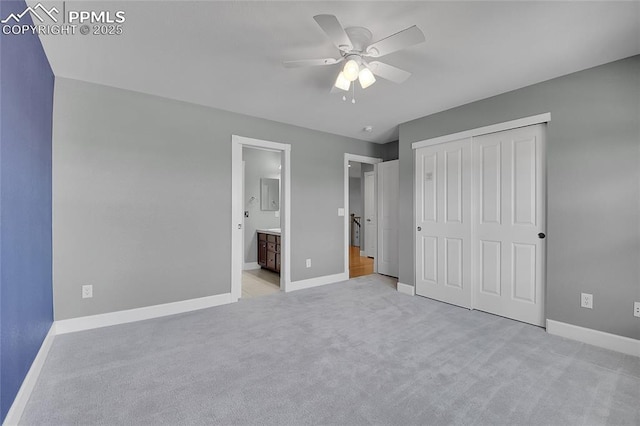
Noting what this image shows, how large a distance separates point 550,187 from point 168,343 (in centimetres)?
384

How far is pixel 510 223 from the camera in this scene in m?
3.04

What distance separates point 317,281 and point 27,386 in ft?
10.5

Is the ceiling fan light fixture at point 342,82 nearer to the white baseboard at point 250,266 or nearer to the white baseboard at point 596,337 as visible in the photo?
the white baseboard at point 596,337

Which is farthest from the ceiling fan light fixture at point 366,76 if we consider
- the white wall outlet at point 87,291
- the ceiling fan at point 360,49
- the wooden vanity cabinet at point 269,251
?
the wooden vanity cabinet at point 269,251

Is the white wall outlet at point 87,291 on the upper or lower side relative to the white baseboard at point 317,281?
upper

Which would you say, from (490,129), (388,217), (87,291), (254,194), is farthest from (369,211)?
(87,291)

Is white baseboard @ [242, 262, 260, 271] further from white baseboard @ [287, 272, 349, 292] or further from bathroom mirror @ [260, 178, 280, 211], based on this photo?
white baseboard @ [287, 272, 349, 292]

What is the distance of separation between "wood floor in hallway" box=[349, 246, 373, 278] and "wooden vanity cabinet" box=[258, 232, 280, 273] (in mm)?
1377

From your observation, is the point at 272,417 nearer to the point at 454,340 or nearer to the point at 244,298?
the point at 454,340

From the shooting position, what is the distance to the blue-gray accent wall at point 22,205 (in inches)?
57.5

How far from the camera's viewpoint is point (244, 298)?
3732 mm

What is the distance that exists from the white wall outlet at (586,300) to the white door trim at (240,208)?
322 cm

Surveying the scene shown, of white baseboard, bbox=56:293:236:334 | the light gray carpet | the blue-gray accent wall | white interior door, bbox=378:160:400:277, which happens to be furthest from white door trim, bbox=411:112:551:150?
the blue-gray accent wall

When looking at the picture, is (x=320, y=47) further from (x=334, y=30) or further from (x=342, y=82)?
(x=334, y=30)
